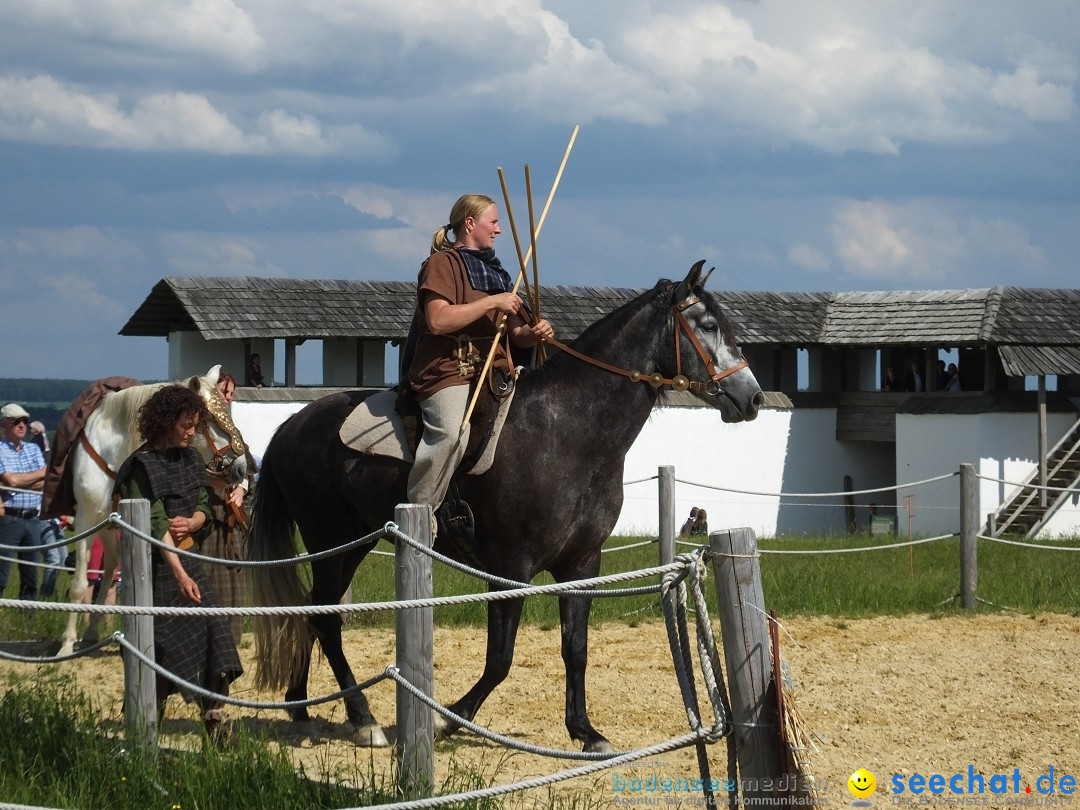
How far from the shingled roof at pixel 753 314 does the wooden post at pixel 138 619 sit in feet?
62.8

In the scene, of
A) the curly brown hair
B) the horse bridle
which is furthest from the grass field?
the curly brown hair

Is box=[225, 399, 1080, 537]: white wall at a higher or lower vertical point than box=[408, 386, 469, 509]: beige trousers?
lower

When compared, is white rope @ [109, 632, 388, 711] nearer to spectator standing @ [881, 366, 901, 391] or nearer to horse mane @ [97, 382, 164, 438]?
horse mane @ [97, 382, 164, 438]

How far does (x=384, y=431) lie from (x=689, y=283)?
154cm

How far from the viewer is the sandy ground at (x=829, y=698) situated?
18.1 ft

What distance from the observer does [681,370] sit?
600 centimetres

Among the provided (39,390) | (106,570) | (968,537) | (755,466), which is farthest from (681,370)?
(39,390)

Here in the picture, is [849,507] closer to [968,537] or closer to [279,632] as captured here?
[968,537]

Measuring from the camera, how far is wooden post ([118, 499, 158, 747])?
522cm

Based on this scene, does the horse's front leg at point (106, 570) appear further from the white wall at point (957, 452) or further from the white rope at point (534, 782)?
the white wall at point (957, 452)

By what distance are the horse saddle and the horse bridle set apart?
1.35 ft

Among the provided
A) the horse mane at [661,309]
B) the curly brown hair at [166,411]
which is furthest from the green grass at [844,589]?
the curly brown hair at [166,411]

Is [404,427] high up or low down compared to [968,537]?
up

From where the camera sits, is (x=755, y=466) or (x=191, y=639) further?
(x=755, y=466)
